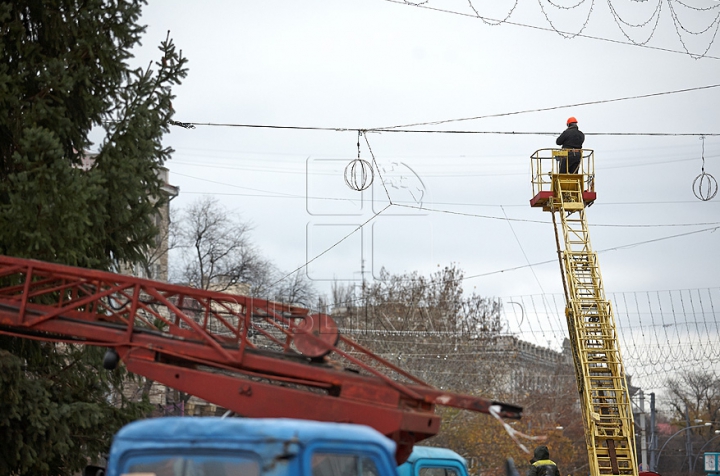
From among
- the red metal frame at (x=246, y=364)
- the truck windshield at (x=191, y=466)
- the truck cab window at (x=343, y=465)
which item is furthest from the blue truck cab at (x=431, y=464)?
the truck windshield at (x=191, y=466)

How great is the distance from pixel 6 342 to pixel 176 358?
18.0 ft

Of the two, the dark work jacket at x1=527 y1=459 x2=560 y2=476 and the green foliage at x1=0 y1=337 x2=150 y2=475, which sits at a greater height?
the green foliage at x1=0 y1=337 x2=150 y2=475

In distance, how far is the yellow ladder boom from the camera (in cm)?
1817

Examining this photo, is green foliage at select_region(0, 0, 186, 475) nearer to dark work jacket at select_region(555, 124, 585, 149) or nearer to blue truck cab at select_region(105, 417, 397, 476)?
blue truck cab at select_region(105, 417, 397, 476)

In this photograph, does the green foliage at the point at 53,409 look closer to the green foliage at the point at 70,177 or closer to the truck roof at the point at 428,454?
the green foliage at the point at 70,177

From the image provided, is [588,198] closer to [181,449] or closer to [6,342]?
[6,342]

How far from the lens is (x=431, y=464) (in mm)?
9508

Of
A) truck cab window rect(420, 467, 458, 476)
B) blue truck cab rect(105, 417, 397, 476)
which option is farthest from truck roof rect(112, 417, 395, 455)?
truck cab window rect(420, 467, 458, 476)

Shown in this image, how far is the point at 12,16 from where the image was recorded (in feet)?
39.0

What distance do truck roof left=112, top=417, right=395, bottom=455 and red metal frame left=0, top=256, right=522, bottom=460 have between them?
1.26 meters

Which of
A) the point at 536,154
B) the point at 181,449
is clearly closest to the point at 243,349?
the point at 181,449

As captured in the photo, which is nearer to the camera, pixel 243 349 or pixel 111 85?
pixel 243 349

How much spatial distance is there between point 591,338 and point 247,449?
15.7m

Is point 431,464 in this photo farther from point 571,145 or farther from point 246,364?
point 571,145
